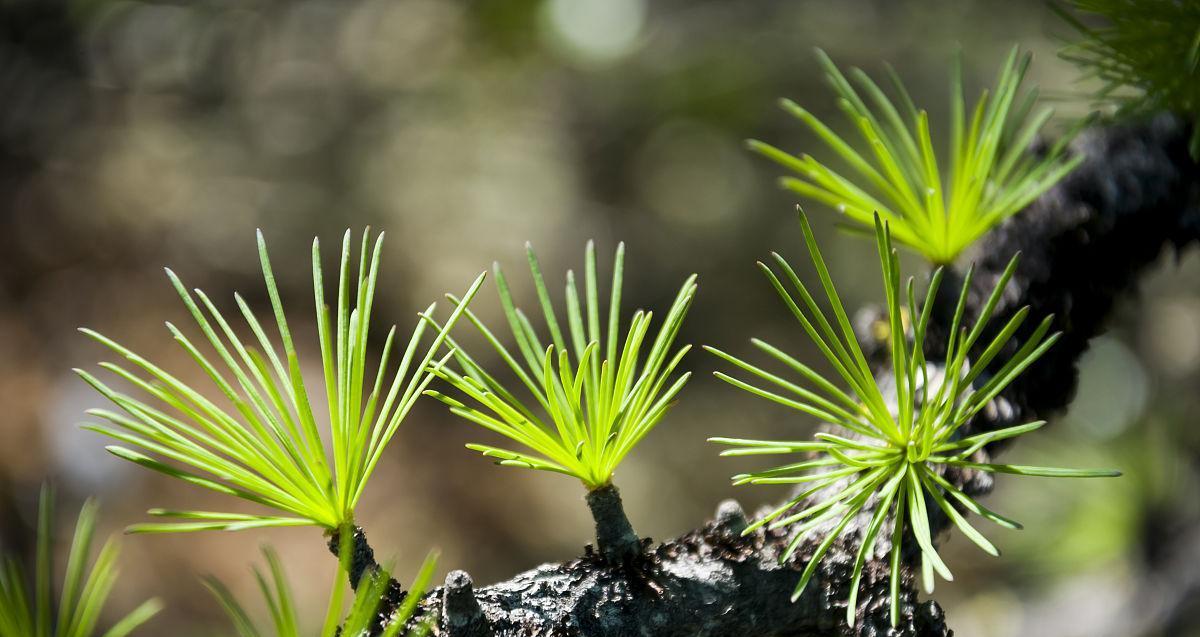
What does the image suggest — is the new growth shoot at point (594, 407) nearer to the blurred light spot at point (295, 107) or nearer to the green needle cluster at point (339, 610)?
the green needle cluster at point (339, 610)

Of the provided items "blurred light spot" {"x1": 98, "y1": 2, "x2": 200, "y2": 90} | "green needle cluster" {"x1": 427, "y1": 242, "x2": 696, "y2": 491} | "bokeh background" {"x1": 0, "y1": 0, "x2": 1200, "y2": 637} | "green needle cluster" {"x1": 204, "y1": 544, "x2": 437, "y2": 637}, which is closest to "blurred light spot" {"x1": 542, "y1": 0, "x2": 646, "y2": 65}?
"bokeh background" {"x1": 0, "y1": 0, "x2": 1200, "y2": 637}

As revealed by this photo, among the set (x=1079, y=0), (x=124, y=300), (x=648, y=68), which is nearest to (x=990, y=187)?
(x=1079, y=0)

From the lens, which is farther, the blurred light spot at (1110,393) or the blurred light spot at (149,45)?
the blurred light spot at (149,45)

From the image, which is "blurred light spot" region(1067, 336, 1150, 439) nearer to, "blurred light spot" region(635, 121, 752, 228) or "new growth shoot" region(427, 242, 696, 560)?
"blurred light spot" region(635, 121, 752, 228)

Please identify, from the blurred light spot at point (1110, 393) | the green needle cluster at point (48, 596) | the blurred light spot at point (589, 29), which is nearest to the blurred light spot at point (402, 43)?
the blurred light spot at point (589, 29)

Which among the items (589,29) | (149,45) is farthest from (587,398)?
(149,45)

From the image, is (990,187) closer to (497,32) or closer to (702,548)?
(702,548)
